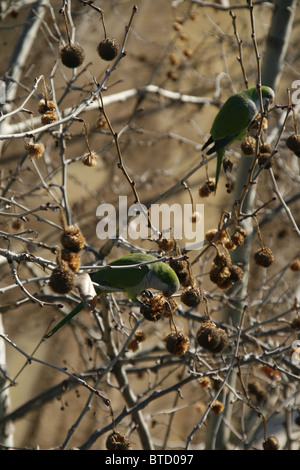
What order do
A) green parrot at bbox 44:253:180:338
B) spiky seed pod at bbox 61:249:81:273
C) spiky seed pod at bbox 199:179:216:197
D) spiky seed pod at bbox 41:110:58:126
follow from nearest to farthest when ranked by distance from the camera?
spiky seed pod at bbox 61:249:81:273 < spiky seed pod at bbox 41:110:58:126 < green parrot at bbox 44:253:180:338 < spiky seed pod at bbox 199:179:216:197

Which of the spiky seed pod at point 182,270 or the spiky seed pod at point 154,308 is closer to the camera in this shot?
the spiky seed pod at point 154,308

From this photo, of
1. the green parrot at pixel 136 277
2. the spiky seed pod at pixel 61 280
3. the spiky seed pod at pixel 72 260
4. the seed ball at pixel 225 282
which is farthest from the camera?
the green parrot at pixel 136 277

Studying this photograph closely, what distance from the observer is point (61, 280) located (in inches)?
58.9

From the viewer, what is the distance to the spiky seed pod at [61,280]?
4.91ft

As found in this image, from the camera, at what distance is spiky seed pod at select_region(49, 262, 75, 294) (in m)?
1.50

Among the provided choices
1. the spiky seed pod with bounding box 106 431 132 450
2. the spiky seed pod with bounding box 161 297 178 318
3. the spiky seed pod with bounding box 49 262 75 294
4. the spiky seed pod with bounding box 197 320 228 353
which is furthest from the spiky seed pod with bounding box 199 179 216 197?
the spiky seed pod with bounding box 106 431 132 450

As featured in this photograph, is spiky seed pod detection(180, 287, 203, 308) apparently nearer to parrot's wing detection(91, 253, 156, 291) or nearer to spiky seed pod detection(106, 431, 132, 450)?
parrot's wing detection(91, 253, 156, 291)

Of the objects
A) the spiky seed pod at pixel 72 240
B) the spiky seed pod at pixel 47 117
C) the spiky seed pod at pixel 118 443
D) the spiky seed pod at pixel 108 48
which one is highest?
the spiky seed pod at pixel 108 48

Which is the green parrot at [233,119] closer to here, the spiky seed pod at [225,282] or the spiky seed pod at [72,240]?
the spiky seed pod at [225,282]

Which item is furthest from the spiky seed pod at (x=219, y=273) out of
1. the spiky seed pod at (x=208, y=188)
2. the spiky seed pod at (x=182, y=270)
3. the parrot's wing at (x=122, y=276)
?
the spiky seed pod at (x=208, y=188)

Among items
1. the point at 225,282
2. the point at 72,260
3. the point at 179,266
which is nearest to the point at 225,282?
the point at 225,282

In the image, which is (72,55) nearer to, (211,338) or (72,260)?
(72,260)

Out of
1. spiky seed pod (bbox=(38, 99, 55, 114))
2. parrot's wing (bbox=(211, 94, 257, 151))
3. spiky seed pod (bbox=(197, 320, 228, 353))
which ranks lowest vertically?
spiky seed pod (bbox=(197, 320, 228, 353))

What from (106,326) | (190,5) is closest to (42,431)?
(106,326)
